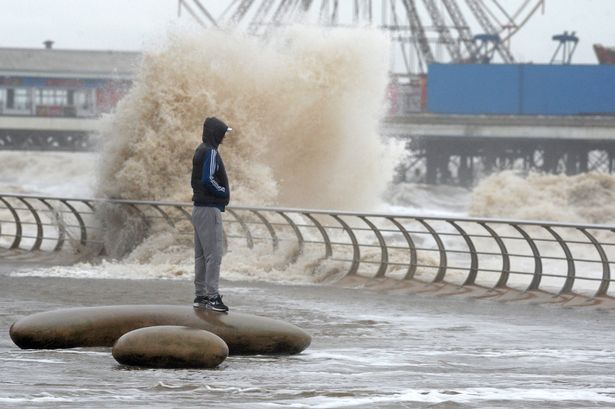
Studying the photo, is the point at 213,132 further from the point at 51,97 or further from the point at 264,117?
the point at 51,97

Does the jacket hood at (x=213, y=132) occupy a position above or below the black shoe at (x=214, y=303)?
above

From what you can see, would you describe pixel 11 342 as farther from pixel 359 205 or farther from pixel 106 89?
pixel 106 89

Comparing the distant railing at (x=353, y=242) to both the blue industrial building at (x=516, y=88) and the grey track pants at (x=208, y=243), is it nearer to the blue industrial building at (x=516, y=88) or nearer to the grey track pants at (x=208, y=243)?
the grey track pants at (x=208, y=243)

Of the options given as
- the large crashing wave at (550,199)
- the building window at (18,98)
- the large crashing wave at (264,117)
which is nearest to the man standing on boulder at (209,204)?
the large crashing wave at (264,117)

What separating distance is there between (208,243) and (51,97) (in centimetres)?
8317

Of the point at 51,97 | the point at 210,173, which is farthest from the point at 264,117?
the point at 51,97

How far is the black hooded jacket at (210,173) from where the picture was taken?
35.6 feet

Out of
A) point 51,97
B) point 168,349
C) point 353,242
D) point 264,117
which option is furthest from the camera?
point 51,97

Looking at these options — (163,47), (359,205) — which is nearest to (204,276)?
(163,47)

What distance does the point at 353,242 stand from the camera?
67.4 feet

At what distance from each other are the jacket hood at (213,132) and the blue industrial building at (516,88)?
80903 millimetres

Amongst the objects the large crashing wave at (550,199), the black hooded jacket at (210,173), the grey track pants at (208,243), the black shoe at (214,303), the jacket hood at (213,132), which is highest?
the jacket hood at (213,132)

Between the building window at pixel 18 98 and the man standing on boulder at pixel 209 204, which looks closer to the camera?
the man standing on boulder at pixel 209 204

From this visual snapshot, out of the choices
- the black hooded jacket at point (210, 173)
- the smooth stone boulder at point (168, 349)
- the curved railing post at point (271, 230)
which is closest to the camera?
the smooth stone boulder at point (168, 349)
